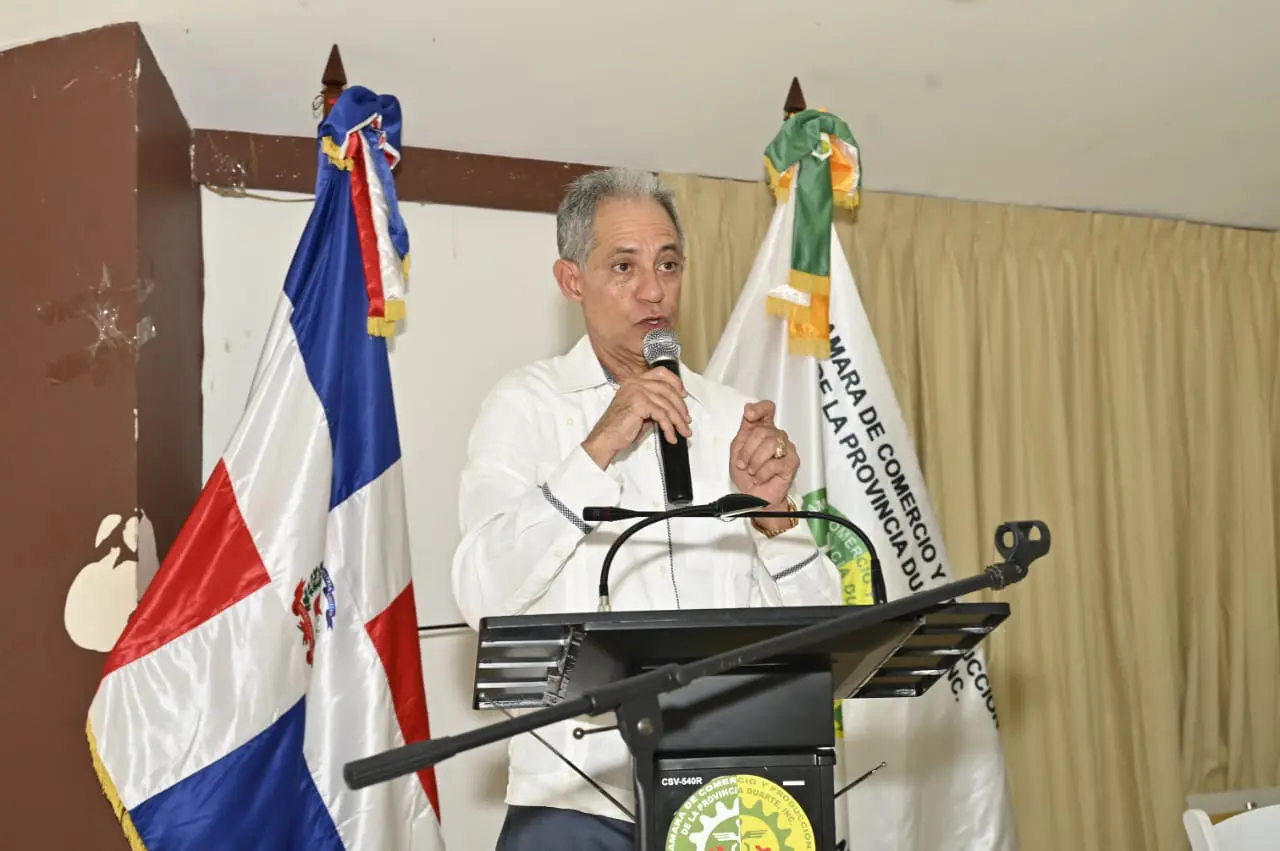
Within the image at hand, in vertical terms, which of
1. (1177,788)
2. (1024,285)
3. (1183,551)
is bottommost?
(1177,788)

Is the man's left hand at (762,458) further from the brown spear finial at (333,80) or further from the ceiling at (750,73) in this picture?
the brown spear finial at (333,80)

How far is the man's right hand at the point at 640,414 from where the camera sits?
5.03 ft

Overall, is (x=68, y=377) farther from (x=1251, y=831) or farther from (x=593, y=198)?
(x=1251, y=831)

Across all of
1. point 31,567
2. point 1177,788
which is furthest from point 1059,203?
point 31,567

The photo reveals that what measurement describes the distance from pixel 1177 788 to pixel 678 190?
2.00 metres

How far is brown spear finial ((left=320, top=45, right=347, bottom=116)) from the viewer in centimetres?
262

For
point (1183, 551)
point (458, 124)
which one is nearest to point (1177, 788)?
point (1183, 551)

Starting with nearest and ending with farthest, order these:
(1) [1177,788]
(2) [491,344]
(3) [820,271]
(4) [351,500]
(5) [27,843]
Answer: (5) [27,843]
(4) [351,500]
(3) [820,271]
(2) [491,344]
(1) [1177,788]

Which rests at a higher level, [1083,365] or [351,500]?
[1083,365]

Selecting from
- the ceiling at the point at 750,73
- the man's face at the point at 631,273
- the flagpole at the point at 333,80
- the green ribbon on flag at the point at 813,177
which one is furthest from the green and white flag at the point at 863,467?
the flagpole at the point at 333,80

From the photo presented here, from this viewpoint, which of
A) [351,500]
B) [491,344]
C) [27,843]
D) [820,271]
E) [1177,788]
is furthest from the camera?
[1177,788]

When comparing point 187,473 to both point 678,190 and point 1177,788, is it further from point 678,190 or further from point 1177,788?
point 1177,788

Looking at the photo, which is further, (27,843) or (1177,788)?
(1177,788)

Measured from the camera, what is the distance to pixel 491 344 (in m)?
3.02
